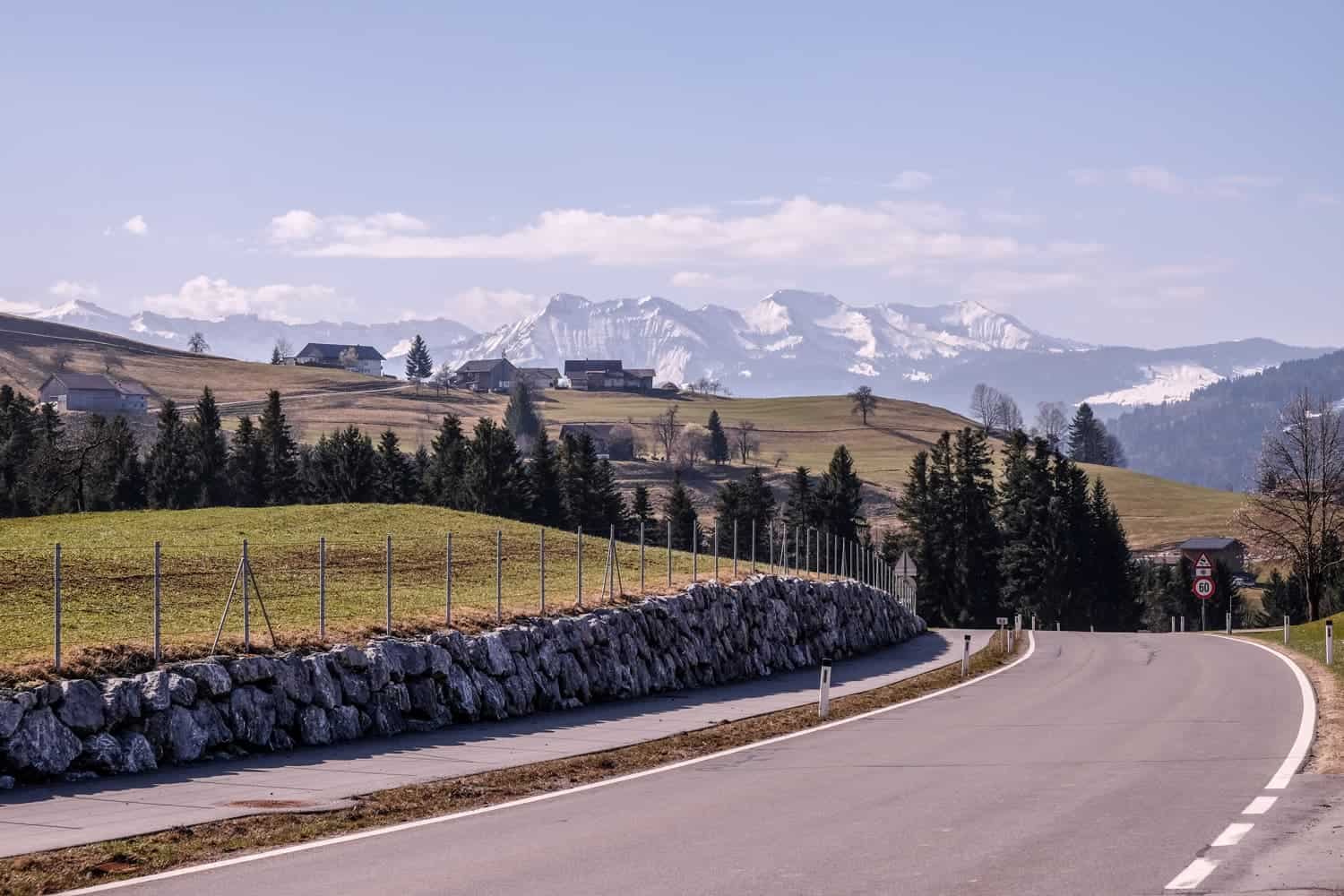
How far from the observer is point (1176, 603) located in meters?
122

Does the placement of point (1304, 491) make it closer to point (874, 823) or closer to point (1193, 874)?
point (874, 823)

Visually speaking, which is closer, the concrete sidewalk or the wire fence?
the concrete sidewalk

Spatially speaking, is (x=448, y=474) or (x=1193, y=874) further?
(x=448, y=474)

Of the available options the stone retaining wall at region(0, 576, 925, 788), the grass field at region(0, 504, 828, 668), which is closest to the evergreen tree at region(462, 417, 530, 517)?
the grass field at region(0, 504, 828, 668)

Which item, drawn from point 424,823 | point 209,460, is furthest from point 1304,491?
point 424,823

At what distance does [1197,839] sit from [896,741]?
8.63m

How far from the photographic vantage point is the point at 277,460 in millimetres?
104250

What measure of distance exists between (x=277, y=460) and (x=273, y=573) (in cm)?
7550

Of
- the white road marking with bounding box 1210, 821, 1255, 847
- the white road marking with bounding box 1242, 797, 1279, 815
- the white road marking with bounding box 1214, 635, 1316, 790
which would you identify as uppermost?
the white road marking with bounding box 1210, 821, 1255, 847

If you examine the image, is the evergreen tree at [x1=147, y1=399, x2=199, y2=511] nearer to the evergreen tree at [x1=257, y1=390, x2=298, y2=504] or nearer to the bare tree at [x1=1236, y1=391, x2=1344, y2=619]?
the evergreen tree at [x1=257, y1=390, x2=298, y2=504]

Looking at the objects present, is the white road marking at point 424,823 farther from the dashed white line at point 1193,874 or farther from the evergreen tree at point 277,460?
the evergreen tree at point 277,460

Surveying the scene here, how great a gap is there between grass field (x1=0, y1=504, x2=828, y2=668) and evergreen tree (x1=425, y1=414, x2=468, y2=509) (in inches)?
2018

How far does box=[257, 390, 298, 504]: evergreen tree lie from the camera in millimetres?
102562

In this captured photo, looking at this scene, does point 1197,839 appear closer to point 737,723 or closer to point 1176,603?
point 737,723
